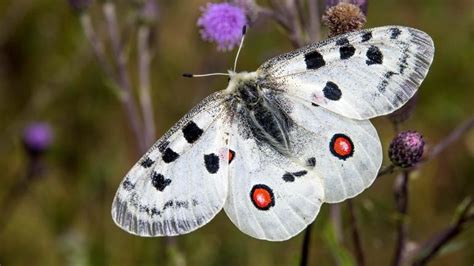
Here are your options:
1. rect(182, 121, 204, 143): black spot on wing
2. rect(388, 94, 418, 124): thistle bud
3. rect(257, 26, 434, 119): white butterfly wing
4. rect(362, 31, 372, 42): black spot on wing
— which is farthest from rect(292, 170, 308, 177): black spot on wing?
rect(388, 94, 418, 124): thistle bud

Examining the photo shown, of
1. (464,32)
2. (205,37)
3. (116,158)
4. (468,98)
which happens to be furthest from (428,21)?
(205,37)

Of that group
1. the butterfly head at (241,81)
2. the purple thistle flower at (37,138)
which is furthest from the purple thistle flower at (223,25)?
the purple thistle flower at (37,138)

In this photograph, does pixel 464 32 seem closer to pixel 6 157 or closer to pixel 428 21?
pixel 428 21

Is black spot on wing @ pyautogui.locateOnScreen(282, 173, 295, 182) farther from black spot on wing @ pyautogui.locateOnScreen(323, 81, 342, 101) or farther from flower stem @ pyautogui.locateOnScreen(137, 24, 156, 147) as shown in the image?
flower stem @ pyautogui.locateOnScreen(137, 24, 156, 147)

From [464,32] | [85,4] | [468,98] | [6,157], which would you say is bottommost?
[468,98]

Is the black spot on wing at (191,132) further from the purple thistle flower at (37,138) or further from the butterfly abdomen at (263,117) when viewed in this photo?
Answer: the purple thistle flower at (37,138)

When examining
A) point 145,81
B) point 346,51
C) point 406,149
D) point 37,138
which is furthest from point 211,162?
point 37,138
